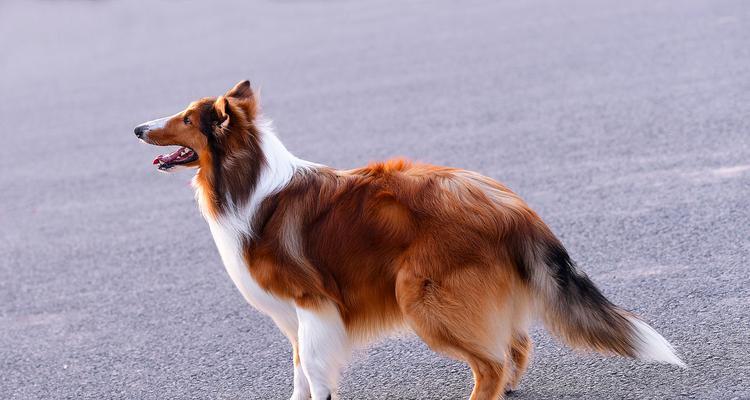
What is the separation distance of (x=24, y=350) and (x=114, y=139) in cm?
598

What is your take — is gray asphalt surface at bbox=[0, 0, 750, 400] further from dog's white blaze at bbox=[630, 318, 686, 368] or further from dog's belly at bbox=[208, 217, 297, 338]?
dog's belly at bbox=[208, 217, 297, 338]

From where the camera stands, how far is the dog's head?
4.59m

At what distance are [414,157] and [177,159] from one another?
4.92 meters

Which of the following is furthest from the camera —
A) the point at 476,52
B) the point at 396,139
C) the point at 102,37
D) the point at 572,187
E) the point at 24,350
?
the point at 102,37

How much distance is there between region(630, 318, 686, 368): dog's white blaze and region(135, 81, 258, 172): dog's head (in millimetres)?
1957

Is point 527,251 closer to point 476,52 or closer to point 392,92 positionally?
point 392,92

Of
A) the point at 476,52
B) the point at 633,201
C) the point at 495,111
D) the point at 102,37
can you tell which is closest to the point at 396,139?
the point at 495,111

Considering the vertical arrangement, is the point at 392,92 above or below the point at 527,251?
below

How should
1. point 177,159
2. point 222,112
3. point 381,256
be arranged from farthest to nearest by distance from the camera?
point 177,159 < point 222,112 < point 381,256

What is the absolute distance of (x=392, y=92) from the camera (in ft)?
40.5

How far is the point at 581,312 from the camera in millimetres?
4285

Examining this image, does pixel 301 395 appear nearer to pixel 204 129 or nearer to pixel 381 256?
pixel 381 256

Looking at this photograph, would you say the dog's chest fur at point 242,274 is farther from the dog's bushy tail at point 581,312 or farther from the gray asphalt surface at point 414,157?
the dog's bushy tail at point 581,312

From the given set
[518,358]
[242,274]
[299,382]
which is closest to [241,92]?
[242,274]
